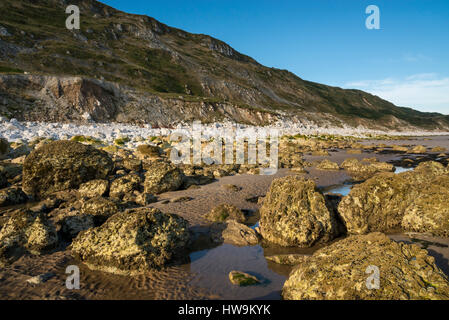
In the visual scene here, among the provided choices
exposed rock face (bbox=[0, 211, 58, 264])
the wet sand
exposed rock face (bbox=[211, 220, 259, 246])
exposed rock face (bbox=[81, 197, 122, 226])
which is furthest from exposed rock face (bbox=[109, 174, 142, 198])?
exposed rock face (bbox=[211, 220, 259, 246])

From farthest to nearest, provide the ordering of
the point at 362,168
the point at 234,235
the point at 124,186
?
the point at 362,168
the point at 124,186
the point at 234,235

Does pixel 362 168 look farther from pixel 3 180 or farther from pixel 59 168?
pixel 3 180

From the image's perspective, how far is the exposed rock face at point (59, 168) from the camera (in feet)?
42.9

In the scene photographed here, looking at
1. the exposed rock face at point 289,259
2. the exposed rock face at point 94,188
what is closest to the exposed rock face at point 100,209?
the exposed rock face at point 94,188

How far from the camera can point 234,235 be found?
8.62m

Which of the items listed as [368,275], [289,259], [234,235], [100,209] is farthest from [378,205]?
[100,209]

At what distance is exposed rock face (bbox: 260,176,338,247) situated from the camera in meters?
8.05

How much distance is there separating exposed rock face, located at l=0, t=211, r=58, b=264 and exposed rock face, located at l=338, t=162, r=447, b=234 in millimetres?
10079

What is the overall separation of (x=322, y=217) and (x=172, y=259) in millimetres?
5115

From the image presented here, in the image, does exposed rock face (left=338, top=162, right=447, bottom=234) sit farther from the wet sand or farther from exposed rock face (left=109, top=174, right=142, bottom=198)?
exposed rock face (left=109, top=174, right=142, bottom=198)

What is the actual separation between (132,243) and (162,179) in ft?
23.7
